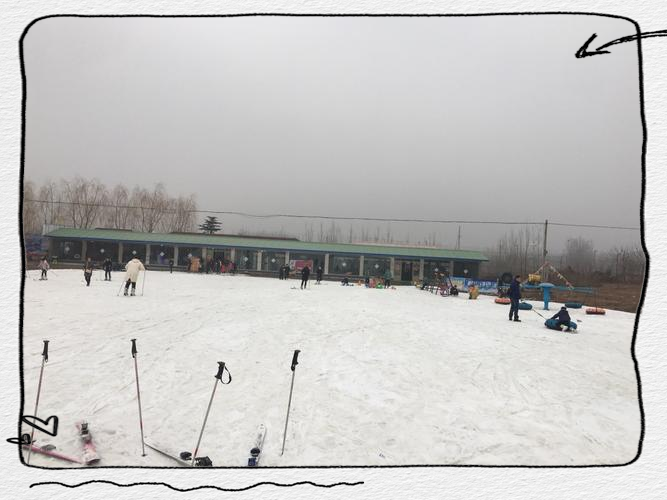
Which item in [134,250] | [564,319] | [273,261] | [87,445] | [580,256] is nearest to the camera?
[87,445]

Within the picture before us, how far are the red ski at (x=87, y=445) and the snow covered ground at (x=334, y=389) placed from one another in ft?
0.17

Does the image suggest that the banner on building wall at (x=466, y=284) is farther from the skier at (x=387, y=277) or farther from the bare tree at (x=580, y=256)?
the bare tree at (x=580, y=256)

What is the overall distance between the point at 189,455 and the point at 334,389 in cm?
176

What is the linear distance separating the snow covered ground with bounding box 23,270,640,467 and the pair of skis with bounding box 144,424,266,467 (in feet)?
0.16

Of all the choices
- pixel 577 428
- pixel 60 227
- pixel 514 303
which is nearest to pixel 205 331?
pixel 60 227

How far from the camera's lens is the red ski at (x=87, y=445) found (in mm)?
1830

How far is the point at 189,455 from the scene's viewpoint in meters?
2.06

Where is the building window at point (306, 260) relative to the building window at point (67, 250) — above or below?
below

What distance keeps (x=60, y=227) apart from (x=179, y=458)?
2162mm

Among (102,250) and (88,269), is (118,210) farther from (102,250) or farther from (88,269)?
(88,269)

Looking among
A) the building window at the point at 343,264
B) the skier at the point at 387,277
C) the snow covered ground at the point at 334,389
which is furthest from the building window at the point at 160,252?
the skier at the point at 387,277

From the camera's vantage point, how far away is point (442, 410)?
118 inches

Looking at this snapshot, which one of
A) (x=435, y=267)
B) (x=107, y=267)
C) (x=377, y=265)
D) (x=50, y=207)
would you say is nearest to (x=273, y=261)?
(x=377, y=265)

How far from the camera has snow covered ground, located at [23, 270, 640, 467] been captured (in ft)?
7.29
